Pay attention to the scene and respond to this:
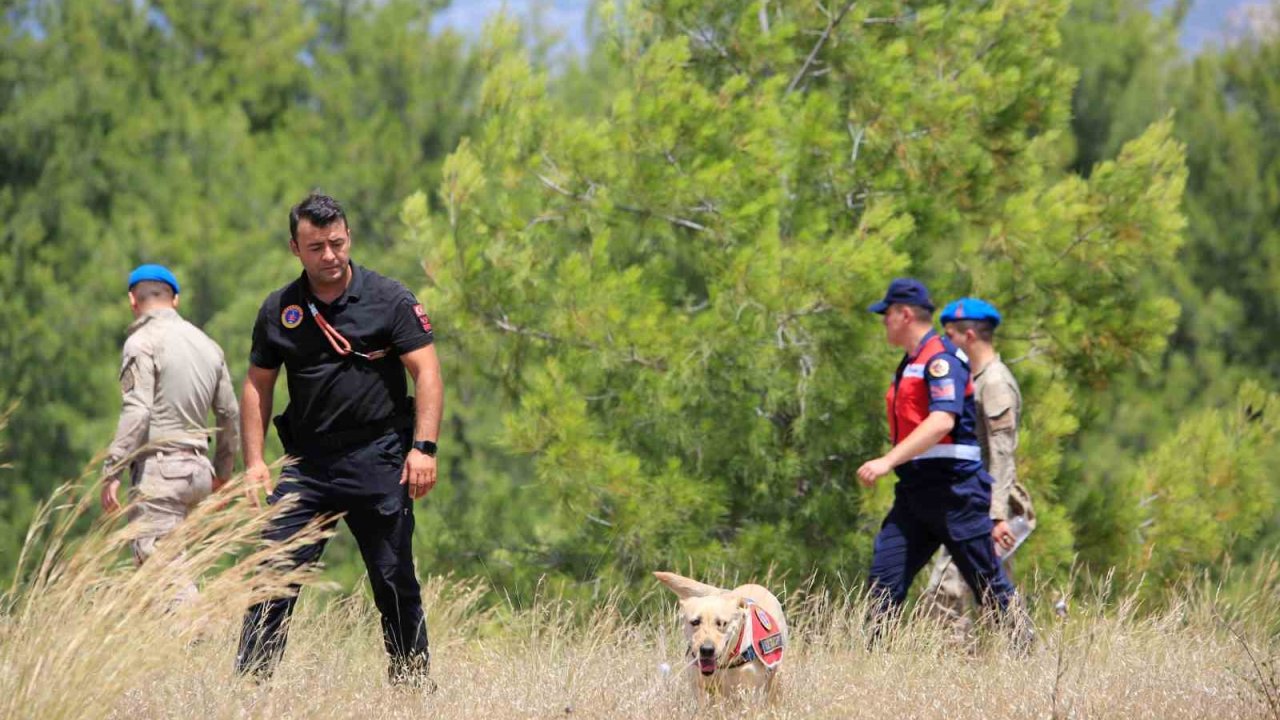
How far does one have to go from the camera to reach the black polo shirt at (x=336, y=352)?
14.1 ft

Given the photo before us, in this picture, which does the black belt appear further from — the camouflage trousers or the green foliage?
the green foliage

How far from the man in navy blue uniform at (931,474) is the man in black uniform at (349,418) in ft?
5.22

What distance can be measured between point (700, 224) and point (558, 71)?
13.9 meters

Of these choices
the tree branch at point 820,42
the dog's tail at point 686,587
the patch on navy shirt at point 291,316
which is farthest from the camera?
the tree branch at point 820,42

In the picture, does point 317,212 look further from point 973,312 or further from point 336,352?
point 973,312

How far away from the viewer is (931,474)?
5.11 meters

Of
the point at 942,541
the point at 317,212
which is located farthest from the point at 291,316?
the point at 942,541

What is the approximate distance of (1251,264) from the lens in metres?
15.3

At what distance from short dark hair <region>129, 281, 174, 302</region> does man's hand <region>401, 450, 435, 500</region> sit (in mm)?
1973

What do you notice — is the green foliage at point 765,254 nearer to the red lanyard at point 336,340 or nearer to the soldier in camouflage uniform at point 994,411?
the soldier in camouflage uniform at point 994,411

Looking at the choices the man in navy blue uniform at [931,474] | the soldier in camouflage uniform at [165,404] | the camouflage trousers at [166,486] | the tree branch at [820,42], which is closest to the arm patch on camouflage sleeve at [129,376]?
the soldier in camouflage uniform at [165,404]

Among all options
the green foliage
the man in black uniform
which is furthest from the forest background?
the man in black uniform

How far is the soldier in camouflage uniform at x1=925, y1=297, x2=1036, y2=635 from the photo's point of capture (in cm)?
550

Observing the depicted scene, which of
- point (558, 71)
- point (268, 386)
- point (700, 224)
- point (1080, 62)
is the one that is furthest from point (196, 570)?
point (558, 71)
